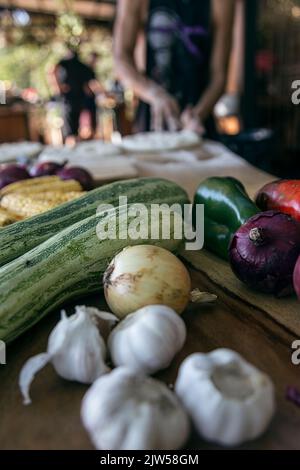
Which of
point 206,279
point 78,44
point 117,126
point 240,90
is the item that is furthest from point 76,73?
point 206,279

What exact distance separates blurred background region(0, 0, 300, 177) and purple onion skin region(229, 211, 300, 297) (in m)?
2.10

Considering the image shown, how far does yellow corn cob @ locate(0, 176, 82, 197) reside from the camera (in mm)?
1271

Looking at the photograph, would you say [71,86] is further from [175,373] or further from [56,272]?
[175,373]

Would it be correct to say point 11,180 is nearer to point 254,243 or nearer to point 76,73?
point 254,243

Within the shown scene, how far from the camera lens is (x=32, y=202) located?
1155 millimetres

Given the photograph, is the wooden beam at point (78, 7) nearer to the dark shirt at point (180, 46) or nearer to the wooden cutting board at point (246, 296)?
the dark shirt at point (180, 46)

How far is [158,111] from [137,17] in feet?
1.95

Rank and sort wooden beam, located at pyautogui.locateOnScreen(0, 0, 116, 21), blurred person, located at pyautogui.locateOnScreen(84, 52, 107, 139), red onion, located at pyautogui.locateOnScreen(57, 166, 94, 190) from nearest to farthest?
red onion, located at pyautogui.locateOnScreen(57, 166, 94, 190), blurred person, located at pyautogui.locateOnScreen(84, 52, 107, 139), wooden beam, located at pyautogui.locateOnScreen(0, 0, 116, 21)

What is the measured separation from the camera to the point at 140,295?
682 mm

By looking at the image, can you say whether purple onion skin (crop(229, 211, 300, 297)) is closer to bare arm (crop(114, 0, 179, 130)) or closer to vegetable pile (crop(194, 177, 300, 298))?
vegetable pile (crop(194, 177, 300, 298))

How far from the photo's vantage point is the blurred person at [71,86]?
534 cm

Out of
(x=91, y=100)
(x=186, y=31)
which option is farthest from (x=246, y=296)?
(x=91, y=100)

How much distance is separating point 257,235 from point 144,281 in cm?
21

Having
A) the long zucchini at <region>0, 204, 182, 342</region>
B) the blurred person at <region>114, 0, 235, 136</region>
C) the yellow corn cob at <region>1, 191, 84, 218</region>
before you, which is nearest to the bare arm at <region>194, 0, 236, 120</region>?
the blurred person at <region>114, 0, 235, 136</region>
